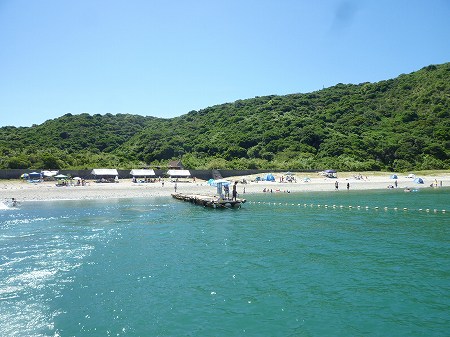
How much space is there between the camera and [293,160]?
279 ft

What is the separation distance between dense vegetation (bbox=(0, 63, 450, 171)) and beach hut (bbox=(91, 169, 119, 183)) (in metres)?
9.59

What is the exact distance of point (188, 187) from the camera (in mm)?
62219

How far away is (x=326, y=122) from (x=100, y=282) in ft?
339

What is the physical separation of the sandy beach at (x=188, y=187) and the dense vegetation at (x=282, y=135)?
840 centimetres

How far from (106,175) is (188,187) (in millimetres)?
15449

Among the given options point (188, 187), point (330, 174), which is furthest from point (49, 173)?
point (330, 174)

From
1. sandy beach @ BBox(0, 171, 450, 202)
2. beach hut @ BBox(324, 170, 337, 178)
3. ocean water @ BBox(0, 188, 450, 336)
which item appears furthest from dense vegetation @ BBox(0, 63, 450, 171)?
ocean water @ BBox(0, 188, 450, 336)

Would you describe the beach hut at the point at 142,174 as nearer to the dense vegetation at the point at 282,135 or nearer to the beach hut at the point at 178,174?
the beach hut at the point at 178,174

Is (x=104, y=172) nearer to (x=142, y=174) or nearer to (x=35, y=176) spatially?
(x=142, y=174)

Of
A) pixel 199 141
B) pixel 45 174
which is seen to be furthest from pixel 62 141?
pixel 45 174

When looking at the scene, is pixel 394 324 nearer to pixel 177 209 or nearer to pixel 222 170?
pixel 177 209

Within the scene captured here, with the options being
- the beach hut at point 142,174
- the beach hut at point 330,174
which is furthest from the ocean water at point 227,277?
the beach hut at point 330,174

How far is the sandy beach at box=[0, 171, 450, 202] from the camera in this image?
168 feet

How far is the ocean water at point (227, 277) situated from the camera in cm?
1202
